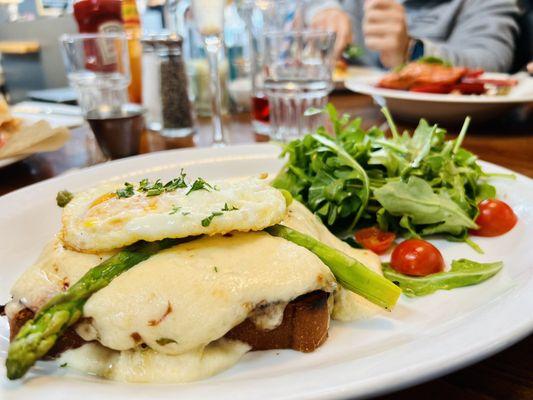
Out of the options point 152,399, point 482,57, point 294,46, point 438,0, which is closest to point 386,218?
point 152,399

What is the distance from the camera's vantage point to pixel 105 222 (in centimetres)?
114

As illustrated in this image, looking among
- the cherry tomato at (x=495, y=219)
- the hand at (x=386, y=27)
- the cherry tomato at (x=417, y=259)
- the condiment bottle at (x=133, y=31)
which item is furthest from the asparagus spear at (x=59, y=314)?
the hand at (x=386, y=27)

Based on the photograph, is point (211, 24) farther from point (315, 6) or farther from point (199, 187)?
point (315, 6)

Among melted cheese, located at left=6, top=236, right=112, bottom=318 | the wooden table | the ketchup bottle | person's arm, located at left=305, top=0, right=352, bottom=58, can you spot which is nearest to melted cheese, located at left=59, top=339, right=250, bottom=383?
melted cheese, located at left=6, top=236, right=112, bottom=318

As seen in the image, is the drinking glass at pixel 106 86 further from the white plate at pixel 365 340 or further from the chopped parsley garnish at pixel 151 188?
the chopped parsley garnish at pixel 151 188

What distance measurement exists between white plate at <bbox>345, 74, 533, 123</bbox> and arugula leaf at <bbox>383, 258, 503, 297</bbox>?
1.73 metres

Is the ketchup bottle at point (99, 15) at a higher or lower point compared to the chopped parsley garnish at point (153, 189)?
higher

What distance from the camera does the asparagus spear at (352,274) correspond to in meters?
1.19

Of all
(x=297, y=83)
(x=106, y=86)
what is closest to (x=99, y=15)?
(x=106, y=86)

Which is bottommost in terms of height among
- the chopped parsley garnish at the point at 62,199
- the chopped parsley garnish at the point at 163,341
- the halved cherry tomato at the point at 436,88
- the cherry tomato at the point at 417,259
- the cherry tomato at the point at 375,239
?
the cherry tomato at the point at 375,239

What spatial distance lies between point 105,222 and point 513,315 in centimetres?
92

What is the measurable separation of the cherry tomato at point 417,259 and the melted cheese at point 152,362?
66 cm

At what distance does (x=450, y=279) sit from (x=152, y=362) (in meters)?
0.84

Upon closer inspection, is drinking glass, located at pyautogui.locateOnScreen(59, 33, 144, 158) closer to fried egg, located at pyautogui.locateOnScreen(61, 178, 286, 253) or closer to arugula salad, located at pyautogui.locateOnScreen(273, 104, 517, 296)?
arugula salad, located at pyautogui.locateOnScreen(273, 104, 517, 296)
